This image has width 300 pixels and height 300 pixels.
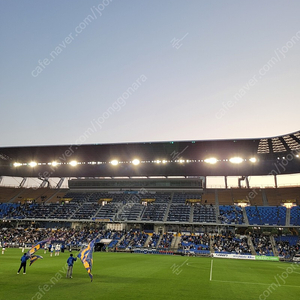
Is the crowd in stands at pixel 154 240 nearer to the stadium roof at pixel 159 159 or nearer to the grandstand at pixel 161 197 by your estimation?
the grandstand at pixel 161 197

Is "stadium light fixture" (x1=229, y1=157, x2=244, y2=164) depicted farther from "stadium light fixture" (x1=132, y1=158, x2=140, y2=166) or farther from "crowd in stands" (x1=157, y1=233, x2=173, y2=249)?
"crowd in stands" (x1=157, y1=233, x2=173, y2=249)

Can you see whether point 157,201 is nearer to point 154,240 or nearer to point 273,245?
point 154,240

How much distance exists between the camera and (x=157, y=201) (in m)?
67.9

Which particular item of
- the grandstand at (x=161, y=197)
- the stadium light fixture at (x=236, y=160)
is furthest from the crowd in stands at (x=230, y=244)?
the stadium light fixture at (x=236, y=160)

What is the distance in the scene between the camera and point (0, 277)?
1720cm

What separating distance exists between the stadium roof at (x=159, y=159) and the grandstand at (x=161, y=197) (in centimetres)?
24

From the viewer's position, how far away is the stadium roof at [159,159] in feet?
190

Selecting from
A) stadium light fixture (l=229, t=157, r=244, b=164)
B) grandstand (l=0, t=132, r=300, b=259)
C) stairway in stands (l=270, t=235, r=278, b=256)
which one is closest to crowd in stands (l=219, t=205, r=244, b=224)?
grandstand (l=0, t=132, r=300, b=259)

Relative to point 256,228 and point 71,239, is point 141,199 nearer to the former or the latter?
point 71,239

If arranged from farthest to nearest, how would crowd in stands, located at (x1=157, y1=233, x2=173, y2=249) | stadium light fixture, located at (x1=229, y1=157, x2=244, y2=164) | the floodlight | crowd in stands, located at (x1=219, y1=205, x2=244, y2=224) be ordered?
the floodlight, stadium light fixture, located at (x1=229, y1=157, x2=244, y2=164), crowd in stands, located at (x1=219, y1=205, x2=244, y2=224), crowd in stands, located at (x1=157, y1=233, x2=173, y2=249)

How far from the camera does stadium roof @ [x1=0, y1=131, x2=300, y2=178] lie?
57844mm

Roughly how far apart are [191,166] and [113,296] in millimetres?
56716

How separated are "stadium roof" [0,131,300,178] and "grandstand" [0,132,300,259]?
236mm

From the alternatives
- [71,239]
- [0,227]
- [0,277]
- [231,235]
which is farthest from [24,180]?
[0,277]
